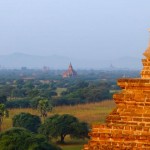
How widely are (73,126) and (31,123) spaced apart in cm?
724

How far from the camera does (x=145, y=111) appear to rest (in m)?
9.45

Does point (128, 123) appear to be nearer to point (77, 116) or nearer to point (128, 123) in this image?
point (128, 123)

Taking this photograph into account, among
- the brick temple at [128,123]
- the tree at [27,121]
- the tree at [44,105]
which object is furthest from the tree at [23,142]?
the brick temple at [128,123]

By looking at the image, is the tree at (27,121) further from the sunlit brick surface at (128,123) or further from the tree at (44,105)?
the sunlit brick surface at (128,123)

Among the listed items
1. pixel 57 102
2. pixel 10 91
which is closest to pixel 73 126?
pixel 57 102

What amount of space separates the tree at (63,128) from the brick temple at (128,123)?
39.1 meters

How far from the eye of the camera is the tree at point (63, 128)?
49.0 metres

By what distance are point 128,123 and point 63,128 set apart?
4057 centimetres

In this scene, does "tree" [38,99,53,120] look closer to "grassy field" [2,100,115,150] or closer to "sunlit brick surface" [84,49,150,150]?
"grassy field" [2,100,115,150]

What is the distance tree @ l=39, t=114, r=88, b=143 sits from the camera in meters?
49.0

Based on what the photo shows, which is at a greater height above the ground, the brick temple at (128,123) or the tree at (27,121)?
the brick temple at (128,123)

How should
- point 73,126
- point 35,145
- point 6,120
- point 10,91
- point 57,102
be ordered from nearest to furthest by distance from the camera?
point 35,145
point 73,126
point 6,120
point 57,102
point 10,91

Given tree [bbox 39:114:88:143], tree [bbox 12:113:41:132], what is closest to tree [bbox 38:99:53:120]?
tree [bbox 12:113:41:132]

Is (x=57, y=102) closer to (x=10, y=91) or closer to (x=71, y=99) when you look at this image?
(x=71, y=99)
